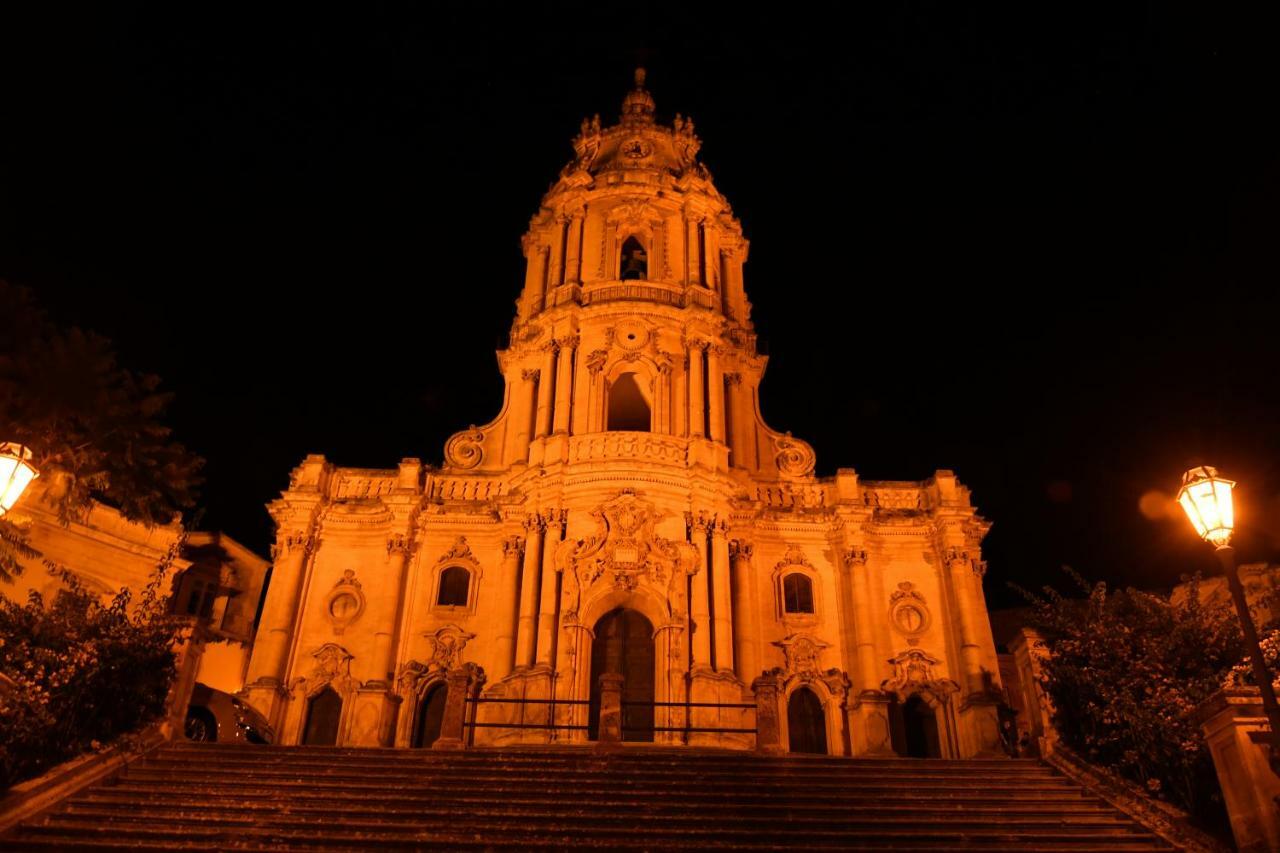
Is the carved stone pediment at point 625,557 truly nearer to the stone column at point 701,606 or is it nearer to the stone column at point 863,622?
the stone column at point 701,606

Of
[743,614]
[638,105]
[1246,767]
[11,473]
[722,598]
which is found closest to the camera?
[11,473]

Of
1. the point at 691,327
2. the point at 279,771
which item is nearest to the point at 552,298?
the point at 691,327

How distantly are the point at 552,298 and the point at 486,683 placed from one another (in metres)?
14.1

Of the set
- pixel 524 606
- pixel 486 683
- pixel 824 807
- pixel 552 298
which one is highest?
pixel 552 298

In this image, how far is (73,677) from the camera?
629 inches

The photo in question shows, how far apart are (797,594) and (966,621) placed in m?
5.37

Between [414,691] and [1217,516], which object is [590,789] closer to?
[1217,516]

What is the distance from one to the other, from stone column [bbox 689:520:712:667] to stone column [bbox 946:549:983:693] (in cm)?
835

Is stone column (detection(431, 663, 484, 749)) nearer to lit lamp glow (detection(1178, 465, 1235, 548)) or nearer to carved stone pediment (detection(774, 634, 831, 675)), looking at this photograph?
carved stone pediment (detection(774, 634, 831, 675))

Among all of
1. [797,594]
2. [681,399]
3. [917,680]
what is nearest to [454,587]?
[681,399]

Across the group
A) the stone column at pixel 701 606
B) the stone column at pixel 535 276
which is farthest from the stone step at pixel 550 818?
the stone column at pixel 535 276

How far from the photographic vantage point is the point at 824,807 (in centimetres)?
1510

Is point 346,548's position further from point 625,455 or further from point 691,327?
point 691,327

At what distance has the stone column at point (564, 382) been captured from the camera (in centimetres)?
3275
